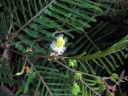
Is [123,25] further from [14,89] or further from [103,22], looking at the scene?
[14,89]

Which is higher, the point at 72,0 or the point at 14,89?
the point at 72,0

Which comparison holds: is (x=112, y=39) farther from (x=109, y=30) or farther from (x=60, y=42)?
(x=60, y=42)

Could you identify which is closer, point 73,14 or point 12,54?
point 73,14

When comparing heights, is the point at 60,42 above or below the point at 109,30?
below

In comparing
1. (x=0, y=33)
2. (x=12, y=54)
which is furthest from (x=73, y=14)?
(x=12, y=54)

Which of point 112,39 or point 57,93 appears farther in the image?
point 112,39

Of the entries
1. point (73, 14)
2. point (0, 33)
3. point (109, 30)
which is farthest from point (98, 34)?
point (0, 33)

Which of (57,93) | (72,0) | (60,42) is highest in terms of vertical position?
(72,0)

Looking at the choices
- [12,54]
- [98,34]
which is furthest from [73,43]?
[12,54]

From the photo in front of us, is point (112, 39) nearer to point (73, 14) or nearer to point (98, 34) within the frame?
point (98, 34)
